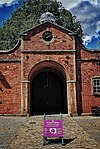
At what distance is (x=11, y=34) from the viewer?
40.5 metres

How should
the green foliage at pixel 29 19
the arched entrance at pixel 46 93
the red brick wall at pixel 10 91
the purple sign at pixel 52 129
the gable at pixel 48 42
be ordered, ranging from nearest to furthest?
1. the purple sign at pixel 52 129
2. the red brick wall at pixel 10 91
3. the gable at pixel 48 42
4. the arched entrance at pixel 46 93
5. the green foliage at pixel 29 19

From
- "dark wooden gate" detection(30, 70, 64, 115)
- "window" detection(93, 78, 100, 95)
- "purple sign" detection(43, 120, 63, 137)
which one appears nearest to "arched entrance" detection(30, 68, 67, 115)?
"dark wooden gate" detection(30, 70, 64, 115)

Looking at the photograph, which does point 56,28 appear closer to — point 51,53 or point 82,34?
point 51,53

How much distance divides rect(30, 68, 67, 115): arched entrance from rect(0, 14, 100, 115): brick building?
3.10 metres

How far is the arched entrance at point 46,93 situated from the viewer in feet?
70.6

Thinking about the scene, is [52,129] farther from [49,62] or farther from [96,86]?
[49,62]

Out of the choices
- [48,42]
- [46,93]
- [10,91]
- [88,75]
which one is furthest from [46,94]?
[48,42]

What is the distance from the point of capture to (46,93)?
21578 millimetres

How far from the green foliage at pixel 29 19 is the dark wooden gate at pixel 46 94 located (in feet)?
61.5

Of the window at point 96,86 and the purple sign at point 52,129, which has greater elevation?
the window at point 96,86

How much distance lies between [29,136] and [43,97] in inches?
450

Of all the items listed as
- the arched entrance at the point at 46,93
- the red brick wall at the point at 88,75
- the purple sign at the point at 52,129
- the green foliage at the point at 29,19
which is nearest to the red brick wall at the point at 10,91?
the arched entrance at the point at 46,93

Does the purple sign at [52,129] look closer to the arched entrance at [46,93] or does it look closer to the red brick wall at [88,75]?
the red brick wall at [88,75]

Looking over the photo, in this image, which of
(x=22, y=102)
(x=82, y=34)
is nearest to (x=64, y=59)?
(x=22, y=102)
